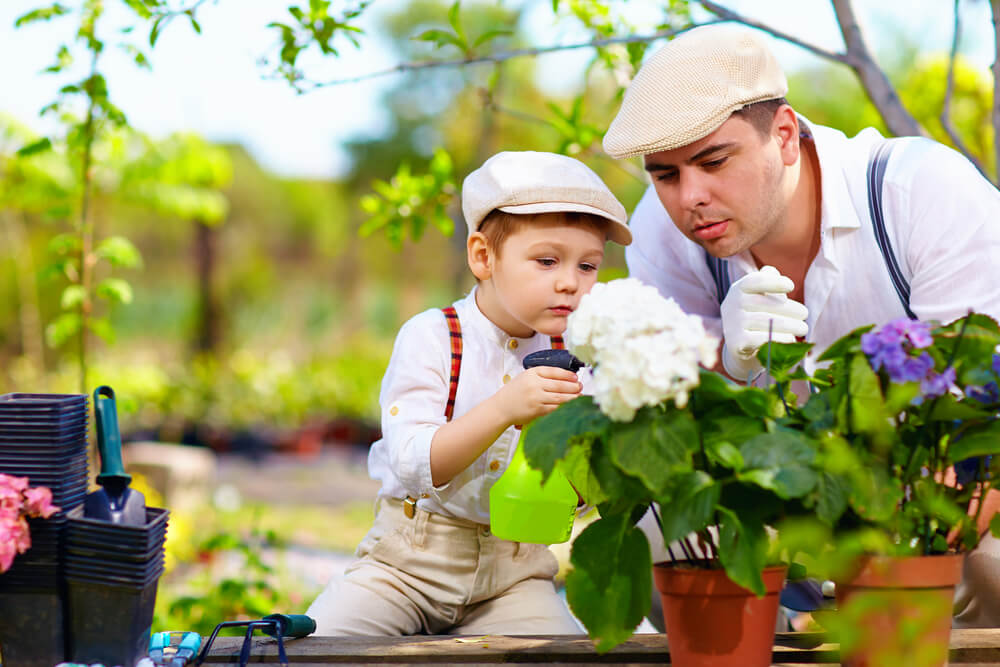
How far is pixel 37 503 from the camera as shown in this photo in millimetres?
1105

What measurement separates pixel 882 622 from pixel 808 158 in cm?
127

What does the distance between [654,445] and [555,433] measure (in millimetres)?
111

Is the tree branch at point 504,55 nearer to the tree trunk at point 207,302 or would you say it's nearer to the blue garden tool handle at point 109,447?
the blue garden tool handle at point 109,447

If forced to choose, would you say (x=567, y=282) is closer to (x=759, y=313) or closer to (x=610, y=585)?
(x=759, y=313)

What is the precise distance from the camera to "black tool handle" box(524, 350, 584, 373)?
1.52 metres

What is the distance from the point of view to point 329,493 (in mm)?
6734

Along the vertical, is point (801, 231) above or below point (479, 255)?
above

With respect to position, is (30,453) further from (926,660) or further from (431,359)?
(926,660)

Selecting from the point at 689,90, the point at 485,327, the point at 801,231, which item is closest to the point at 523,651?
the point at 485,327

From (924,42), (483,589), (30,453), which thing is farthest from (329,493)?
(924,42)

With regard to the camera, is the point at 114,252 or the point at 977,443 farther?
the point at 114,252

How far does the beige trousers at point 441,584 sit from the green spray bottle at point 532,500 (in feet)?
0.96

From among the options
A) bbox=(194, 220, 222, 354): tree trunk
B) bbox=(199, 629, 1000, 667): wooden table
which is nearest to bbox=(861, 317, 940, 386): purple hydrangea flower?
bbox=(199, 629, 1000, 667): wooden table

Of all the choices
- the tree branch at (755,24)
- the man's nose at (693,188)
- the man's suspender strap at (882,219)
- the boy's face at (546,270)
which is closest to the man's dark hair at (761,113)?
the man's nose at (693,188)
